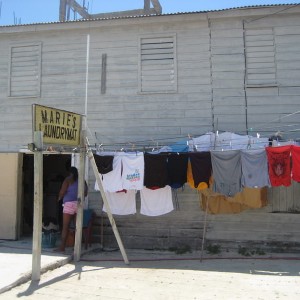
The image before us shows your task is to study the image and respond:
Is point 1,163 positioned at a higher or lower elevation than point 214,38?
lower

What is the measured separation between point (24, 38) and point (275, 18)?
6.53 m

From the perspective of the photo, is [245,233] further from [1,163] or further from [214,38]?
[1,163]

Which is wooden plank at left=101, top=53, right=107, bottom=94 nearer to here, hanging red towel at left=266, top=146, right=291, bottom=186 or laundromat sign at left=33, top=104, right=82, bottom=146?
laundromat sign at left=33, top=104, right=82, bottom=146

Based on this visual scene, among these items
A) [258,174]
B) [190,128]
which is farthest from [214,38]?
[258,174]

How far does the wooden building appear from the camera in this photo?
9625 mm

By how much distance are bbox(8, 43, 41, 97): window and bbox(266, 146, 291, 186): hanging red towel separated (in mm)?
6280

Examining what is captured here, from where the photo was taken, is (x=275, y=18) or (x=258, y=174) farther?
(x=275, y=18)

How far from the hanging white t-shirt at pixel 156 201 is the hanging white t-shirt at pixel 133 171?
439 mm

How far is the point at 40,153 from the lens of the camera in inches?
275

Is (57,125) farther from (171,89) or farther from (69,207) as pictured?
(171,89)

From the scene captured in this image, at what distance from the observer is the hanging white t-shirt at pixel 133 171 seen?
29.0ft

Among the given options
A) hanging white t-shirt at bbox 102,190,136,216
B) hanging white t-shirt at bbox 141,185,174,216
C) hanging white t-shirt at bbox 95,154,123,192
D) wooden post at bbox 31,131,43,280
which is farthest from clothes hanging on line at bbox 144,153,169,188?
wooden post at bbox 31,131,43,280

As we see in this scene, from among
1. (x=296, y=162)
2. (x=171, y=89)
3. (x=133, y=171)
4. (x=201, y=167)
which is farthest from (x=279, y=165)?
(x=171, y=89)

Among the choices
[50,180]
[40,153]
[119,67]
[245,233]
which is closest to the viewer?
[40,153]
